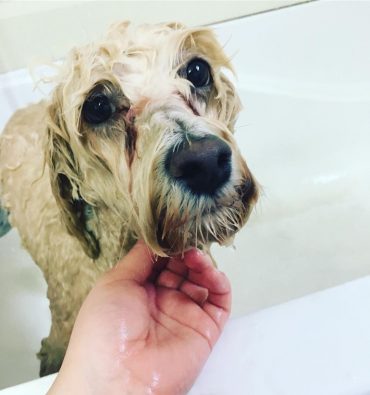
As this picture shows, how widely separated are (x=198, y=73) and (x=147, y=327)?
485 millimetres

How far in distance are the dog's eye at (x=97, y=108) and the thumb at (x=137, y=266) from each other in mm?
248

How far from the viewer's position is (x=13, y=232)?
1.79 metres

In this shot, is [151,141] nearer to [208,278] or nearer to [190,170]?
[190,170]

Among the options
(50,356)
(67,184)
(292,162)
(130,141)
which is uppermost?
(130,141)

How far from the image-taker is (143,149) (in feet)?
2.76

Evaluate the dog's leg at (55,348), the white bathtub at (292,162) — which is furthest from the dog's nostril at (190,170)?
the white bathtub at (292,162)

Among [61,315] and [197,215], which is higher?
[197,215]

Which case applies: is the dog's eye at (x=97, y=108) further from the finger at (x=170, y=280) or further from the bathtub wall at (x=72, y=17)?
the bathtub wall at (x=72, y=17)

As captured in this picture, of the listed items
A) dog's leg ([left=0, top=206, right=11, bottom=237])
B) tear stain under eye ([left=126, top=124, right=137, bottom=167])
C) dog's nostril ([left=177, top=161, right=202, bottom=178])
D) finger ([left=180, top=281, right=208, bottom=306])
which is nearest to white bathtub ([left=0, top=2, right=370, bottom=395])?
dog's leg ([left=0, top=206, right=11, bottom=237])

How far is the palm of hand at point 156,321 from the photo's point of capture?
75 cm

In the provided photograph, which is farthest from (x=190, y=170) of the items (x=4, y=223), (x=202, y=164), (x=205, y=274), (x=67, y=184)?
(x=4, y=223)

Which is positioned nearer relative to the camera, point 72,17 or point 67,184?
point 67,184

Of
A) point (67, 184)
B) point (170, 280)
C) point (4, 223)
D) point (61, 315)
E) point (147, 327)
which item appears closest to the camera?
point (147, 327)

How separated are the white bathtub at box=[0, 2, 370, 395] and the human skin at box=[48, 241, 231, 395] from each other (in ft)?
2.26
